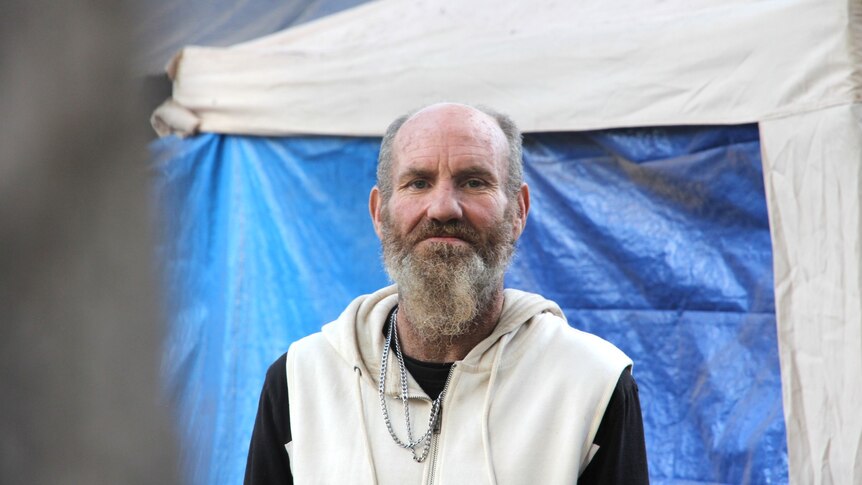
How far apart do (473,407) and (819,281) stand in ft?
4.11

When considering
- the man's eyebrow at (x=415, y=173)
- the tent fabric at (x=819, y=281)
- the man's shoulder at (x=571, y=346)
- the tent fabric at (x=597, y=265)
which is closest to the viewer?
the man's shoulder at (x=571, y=346)

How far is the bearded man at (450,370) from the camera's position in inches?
90.8

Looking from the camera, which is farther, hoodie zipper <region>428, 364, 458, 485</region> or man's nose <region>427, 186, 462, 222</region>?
man's nose <region>427, 186, 462, 222</region>

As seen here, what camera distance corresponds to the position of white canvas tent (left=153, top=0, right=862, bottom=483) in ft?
9.36

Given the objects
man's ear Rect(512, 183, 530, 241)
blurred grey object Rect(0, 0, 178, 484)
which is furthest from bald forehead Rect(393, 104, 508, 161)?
blurred grey object Rect(0, 0, 178, 484)

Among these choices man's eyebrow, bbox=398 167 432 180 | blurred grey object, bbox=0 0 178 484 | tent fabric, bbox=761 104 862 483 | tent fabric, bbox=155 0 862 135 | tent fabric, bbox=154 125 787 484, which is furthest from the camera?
tent fabric, bbox=154 125 787 484

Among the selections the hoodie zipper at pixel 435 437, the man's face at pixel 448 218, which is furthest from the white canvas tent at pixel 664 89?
the hoodie zipper at pixel 435 437

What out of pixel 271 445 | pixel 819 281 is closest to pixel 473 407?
pixel 271 445

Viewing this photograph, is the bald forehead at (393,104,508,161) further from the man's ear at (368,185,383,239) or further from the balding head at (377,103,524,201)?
the man's ear at (368,185,383,239)

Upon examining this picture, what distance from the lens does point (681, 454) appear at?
3.28 m

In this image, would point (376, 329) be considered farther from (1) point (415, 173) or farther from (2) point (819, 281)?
(2) point (819, 281)

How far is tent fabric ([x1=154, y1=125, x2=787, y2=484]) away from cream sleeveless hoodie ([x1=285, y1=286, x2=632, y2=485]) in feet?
1.58

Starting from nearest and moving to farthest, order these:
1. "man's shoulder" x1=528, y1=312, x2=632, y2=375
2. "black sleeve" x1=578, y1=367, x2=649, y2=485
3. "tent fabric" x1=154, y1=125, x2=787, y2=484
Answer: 1. "black sleeve" x1=578, y1=367, x2=649, y2=485
2. "man's shoulder" x1=528, y1=312, x2=632, y2=375
3. "tent fabric" x1=154, y1=125, x2=787, y2=484

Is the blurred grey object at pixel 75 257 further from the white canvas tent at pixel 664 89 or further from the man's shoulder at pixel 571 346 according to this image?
the white canvas tent at pixel 664 89
